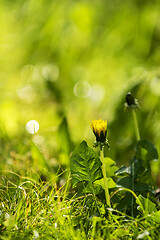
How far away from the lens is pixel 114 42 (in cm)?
236

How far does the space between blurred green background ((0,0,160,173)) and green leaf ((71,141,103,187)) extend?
2.39 ft

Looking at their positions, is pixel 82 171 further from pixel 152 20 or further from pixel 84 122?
pixel 152 20

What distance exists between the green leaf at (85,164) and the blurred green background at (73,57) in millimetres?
729

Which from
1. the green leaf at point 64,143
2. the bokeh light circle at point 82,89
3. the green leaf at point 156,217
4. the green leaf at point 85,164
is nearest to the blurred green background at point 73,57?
the bokeh light circle at point 82,89

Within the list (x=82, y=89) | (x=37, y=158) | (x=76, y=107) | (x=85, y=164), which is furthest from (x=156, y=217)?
(x=82, y=89)

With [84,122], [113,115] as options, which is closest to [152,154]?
[113,115]

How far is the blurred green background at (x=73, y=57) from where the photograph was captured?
194 cm

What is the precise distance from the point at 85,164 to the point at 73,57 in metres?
1.62

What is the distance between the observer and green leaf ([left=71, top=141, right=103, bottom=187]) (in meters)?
0.88

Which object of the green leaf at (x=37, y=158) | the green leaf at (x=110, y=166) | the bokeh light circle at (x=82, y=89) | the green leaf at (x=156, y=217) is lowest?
the green leaf at (x=156, y=217)

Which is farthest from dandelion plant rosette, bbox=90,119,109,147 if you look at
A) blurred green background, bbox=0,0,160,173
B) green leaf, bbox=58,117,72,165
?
blurred green background, bbox=0,0,160,173

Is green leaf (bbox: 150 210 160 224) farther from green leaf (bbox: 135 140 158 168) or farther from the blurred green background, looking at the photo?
the blurred green background

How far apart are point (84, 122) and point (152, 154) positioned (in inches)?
31.6

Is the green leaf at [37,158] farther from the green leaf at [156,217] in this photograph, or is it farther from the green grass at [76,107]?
the green leaf at [156,217]
